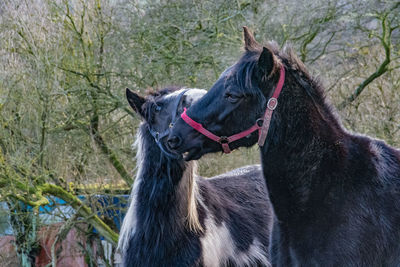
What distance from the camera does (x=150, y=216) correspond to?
4.71m

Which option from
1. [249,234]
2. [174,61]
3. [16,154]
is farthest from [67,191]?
[249,234]

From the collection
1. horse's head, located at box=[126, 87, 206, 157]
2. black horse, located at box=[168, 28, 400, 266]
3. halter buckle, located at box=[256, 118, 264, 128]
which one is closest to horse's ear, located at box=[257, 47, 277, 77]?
black horse, located at box=[168, 28, 400, 266]

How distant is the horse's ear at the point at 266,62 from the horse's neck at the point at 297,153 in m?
0.17

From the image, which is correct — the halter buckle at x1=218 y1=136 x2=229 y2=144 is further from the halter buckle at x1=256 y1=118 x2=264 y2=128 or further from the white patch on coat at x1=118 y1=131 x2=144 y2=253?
the white patch on coat at x1=118 y1=131 x2=144 y2=253

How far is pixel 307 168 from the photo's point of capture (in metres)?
3.14

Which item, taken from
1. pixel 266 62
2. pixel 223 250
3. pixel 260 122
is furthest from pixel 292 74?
pixel 223 250

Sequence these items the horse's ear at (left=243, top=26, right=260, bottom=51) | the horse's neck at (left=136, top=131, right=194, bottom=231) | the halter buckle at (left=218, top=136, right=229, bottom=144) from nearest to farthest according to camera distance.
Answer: the halter buckle at (left=218, top=136, right=229, bottom=144)
the horse's ear at (left=243, top=26, right=260, bottom=51)
the horse's neck at (left=136, top=131, right=194, bottom=231)

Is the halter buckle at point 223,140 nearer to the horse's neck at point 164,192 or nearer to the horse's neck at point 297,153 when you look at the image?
the horse's neck at point 297,153

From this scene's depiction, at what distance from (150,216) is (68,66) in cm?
466

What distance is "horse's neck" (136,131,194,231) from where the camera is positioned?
4.70 m

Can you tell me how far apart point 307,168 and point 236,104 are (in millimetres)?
553

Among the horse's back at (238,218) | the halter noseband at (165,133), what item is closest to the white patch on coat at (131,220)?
the halter noseband at (165,133)

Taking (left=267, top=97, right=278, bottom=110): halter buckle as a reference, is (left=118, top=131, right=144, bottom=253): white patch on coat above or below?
below

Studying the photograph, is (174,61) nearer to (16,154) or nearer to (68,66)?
Answer: (68,66)
